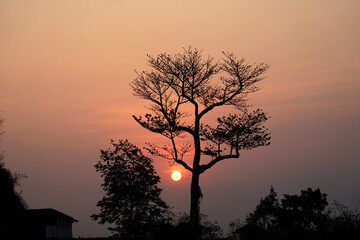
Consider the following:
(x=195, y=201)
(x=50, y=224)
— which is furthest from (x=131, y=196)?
(x=50, y=224)

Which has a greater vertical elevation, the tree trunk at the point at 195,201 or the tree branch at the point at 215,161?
the tree branch at the point at 215,161

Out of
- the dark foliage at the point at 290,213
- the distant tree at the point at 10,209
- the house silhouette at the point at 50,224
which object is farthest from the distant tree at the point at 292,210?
the house silhouette at the point at 50,224

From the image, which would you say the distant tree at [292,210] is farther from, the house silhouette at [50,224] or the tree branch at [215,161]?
the house silhouette at [50,224]

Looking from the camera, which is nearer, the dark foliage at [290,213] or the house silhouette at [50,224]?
the dark foliage at [290,213]

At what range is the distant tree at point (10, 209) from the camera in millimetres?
36281

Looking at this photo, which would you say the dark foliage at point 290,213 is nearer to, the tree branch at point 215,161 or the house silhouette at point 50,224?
the tree branch at point 215,161

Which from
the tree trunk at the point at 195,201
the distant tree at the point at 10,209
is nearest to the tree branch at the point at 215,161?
the tree trunk at the point at 195,201

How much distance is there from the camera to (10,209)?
37.0 m

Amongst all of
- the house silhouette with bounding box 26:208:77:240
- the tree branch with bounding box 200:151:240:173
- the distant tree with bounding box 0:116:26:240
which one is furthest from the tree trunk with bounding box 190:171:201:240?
the house silhouette with bounding box 26:208:77:240

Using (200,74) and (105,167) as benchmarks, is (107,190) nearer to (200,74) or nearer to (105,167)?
(105,167)

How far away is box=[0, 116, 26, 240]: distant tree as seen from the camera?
36281mm

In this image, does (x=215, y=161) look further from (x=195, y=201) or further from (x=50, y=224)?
(x=50, y=224)

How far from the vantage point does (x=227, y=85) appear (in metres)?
40.1

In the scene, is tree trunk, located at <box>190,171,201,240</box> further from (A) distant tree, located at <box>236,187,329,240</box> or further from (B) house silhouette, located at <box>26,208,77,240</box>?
(B) house silhouette, located at <box>26,208,77,240</box>
